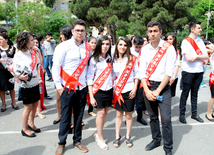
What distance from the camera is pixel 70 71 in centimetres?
274

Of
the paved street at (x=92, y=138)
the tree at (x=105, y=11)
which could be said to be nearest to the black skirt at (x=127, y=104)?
the paved street at (x=92, y=138)

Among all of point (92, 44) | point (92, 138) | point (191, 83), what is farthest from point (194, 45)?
point (92, 138)

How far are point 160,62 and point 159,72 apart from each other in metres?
0.15

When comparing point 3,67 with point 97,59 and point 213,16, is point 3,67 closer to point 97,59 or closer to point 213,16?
point 97,59

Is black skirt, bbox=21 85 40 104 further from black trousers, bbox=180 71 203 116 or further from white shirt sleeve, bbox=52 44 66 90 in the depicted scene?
black trousers, bbox=180 71 203 116

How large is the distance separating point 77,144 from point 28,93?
121 centimetres

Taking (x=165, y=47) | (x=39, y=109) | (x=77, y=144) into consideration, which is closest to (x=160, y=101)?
(x=165, y=47)

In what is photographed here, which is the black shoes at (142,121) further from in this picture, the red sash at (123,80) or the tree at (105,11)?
the tree at (105,11)

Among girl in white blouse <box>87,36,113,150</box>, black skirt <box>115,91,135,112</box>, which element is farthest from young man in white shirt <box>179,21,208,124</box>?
girl in white blouse <box>87,36,113,150</box>

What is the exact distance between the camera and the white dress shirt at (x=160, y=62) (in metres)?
2.67

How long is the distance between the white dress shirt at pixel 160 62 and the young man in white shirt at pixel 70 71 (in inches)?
33.7

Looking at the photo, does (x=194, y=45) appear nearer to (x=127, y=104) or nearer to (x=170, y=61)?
(x=170, y=61)

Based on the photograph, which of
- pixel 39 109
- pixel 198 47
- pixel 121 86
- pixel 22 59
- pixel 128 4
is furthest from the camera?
pixel 128 4

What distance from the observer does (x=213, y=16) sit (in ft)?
83.1
